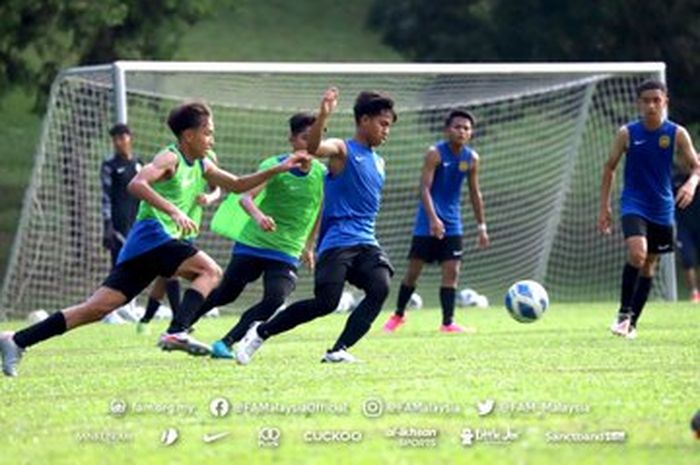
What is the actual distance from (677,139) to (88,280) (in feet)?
36.5

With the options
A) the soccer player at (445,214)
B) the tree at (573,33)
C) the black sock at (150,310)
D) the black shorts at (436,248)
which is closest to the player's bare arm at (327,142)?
the soccer player at (445,214)

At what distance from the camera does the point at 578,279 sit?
3269 centimetres

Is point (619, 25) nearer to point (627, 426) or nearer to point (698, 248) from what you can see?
point (698, 248)

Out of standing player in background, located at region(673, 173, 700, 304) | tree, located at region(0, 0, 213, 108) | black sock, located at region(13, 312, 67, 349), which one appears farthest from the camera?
tree, located at region(0, 0, 213, 108)

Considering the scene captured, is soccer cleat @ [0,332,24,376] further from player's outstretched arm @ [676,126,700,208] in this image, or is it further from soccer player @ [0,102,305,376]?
player's outstretched arm @ [676,126,700,208]

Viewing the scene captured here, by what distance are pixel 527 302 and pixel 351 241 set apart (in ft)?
11.3

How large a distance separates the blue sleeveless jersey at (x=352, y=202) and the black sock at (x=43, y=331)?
1.88 m

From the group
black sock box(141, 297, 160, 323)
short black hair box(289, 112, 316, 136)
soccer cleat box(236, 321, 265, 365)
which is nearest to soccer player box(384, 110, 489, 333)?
black sock box(141, 297, 160, 323)

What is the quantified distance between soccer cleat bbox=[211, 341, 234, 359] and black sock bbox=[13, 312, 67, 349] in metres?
1.58

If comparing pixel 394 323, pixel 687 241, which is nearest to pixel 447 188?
pixel 394 323

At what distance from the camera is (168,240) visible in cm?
1408

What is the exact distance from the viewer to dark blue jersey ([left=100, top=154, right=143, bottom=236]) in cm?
2250

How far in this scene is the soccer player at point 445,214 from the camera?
20.0 m

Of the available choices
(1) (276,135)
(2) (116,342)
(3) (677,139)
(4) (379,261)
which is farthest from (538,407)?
(1) (276,135)
